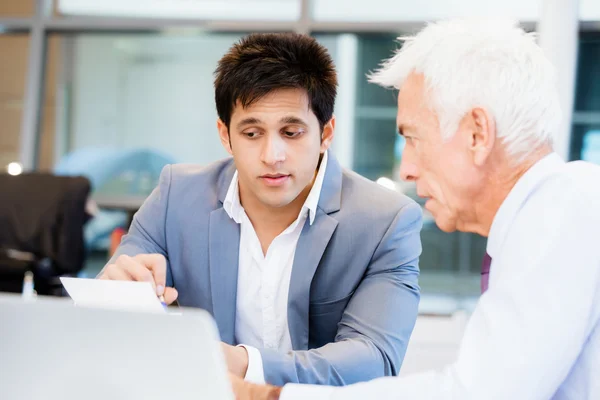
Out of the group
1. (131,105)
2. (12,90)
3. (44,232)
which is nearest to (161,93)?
(131,105)

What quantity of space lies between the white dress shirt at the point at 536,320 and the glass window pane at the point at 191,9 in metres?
4.44

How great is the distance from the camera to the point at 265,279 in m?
1.81

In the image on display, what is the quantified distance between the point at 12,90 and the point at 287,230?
448cm

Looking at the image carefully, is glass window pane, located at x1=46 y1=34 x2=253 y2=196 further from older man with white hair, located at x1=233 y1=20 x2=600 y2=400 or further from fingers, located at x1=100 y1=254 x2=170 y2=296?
older man with white hair, located at x1=233 y1=20 x2=600 y2=400

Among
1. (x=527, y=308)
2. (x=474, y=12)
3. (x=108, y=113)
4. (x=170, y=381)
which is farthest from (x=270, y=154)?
(x=108, y=113)

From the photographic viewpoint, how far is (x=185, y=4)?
17.8 ft

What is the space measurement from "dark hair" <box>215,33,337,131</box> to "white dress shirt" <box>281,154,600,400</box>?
81 centimetres

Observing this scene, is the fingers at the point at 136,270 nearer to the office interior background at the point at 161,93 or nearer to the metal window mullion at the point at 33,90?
the office interior background at the point at 161,93

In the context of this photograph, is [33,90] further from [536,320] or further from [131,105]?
[536,320]

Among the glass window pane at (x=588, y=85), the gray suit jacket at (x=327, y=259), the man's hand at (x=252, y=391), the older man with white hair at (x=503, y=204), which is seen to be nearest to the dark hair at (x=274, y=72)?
the gray suit jacket at (x=327, y=259)

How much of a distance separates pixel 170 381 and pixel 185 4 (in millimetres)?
5041

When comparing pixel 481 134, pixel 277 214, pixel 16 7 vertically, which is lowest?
pixel 277 214

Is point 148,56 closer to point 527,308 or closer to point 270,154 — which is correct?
point 270,154

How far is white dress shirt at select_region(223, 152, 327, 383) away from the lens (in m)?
1.80
